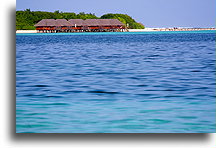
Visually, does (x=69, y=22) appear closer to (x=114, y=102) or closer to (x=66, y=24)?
(x=66, y=24)

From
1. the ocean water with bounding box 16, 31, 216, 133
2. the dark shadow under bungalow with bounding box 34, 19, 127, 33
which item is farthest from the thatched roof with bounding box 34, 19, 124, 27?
the ocean water with bounding box 16, 31, 216, 133

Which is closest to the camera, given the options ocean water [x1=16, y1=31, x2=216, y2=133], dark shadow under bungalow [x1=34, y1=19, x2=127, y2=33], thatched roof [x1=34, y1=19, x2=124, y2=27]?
ocean water [x1=16, y1=31, x2=216, y2=133]

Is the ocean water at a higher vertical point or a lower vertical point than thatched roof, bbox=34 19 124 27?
lower

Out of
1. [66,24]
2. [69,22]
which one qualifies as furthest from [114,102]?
[66,24]

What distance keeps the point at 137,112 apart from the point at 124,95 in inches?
35.2

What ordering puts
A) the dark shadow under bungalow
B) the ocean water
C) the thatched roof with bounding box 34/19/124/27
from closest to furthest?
1. the ocean water
2. the thatched roof with bounding box 34/19/124/27
3. the dark shadow under bungalow

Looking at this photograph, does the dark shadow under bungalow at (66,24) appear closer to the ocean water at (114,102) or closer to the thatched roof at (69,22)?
the thatched roof at (69,22)

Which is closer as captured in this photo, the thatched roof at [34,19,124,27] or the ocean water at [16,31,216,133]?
the ocean water at [16,31,216,133]

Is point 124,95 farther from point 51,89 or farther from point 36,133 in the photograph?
point 36,133

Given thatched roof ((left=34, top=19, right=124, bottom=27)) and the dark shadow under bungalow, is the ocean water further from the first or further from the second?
thatched roof ((left=34, top=19, right=124, bottom=27))

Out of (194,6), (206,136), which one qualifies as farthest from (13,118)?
(194,6)

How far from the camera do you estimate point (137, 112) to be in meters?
5.64

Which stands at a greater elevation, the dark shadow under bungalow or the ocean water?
the dark shadow under bungalow

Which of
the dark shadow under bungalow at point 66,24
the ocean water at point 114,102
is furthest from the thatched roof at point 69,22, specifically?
the ocean water at point 114,102
